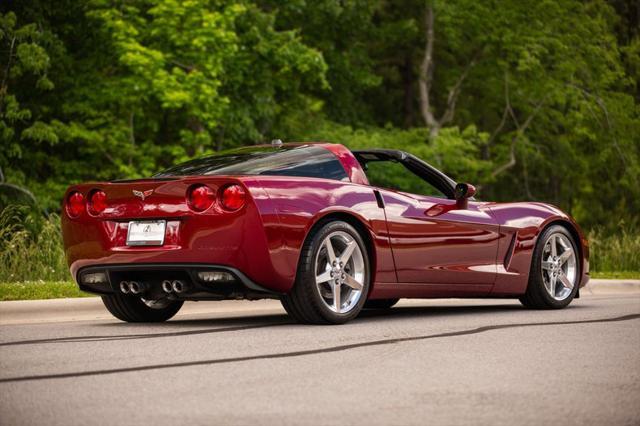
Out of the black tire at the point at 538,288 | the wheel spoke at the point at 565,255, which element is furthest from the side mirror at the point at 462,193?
the wheel spoke at the point at 565,255

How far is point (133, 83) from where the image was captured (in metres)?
24.6

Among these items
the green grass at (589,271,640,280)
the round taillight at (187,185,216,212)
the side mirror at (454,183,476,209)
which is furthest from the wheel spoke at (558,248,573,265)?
the green grass at (589,271,640,280)

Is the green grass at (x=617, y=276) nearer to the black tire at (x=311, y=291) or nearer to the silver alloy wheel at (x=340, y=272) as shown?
the silver alloy wheel at (x=340, y=272)

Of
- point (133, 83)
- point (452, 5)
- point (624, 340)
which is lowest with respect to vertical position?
point (624, 340)

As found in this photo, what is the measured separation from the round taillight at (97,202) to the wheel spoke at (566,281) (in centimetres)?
442

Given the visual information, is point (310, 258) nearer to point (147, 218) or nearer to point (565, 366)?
point (147, 218)

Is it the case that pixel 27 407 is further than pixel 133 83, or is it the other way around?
pixel 133 83

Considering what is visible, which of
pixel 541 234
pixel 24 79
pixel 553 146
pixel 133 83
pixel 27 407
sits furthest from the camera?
pixel 553 146

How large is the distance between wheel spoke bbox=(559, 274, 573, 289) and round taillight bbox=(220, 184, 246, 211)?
12.9 ft

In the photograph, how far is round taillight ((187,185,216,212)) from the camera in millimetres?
7953

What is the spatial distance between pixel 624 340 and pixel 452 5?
2743 centimetres

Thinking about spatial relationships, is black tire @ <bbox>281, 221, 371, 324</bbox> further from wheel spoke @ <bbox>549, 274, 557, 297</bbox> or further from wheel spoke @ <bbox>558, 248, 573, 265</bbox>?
wheel spoke @ <bbox>558, 248, 573, 265</bbox>

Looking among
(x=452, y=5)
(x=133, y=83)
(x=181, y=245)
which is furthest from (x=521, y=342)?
(x=452, y=5)

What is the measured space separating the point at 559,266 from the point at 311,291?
3.32m
